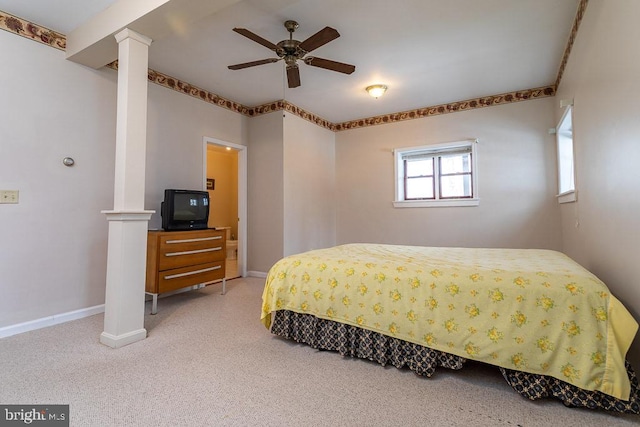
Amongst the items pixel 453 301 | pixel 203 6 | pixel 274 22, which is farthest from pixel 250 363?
pixel 274 22

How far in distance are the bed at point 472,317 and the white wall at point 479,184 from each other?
6.68ft

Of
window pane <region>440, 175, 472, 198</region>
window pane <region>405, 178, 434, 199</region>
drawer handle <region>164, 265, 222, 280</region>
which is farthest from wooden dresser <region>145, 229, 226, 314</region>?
window pane <region>440, 175, 472, 198</region>

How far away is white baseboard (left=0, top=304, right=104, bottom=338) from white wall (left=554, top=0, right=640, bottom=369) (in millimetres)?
4141

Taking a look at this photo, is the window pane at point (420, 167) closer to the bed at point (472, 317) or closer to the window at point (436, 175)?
the window at point (436, 175)

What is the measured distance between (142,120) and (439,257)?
8.51 feet

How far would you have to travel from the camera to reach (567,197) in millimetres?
3213

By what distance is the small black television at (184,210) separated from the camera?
3.20 m

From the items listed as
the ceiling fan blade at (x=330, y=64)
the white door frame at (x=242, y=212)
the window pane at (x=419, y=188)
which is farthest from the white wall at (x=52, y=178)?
the window pane at (x=419, y=188)

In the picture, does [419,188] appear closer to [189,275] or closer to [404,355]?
[404,355]

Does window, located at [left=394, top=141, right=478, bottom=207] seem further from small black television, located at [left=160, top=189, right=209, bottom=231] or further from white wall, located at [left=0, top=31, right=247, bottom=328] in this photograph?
white wall, located at [left=0, top=31, right=247, bottom=328]

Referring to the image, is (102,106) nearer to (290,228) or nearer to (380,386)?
(290,228)

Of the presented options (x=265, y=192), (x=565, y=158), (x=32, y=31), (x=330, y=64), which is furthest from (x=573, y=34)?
(x=32, y=31)

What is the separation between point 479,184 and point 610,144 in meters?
2.51

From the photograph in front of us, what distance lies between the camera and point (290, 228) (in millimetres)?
4547
